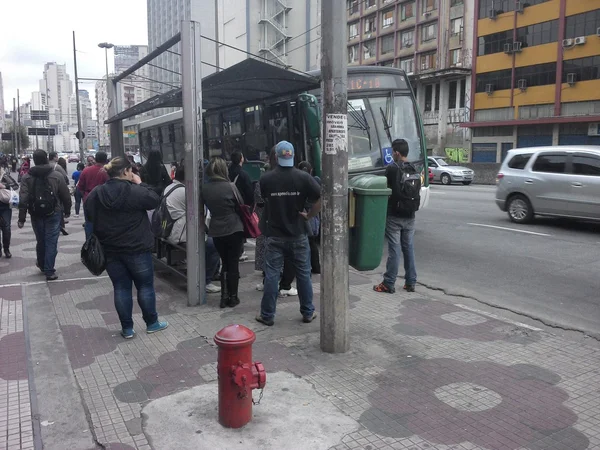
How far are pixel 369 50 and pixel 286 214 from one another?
56.5 m

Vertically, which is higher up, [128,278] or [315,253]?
[128,278]

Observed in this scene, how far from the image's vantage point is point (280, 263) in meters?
5.48

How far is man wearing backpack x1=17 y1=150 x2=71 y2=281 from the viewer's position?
24.8 feet

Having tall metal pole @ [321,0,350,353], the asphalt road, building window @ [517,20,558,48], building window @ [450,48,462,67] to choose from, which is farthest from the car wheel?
building window @ [450,48,462,67]

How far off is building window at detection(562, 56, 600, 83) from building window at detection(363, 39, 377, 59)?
2195cm

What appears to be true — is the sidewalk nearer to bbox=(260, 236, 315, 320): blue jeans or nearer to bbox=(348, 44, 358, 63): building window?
bbox=(260, 236, 315, 320): blue jeans

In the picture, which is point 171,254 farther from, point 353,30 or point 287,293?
point 353,30

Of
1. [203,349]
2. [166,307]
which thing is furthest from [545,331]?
[166,307]

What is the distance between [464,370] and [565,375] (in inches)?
31.2

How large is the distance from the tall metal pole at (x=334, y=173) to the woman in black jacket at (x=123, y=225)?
1684mm

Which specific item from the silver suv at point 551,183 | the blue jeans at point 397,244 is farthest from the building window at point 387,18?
the blue jeans at point 397,244

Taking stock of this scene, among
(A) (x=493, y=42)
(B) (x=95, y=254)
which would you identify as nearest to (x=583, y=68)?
(A) (x=493, y=42)

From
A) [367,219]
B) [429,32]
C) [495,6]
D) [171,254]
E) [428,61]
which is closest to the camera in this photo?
[367,219]

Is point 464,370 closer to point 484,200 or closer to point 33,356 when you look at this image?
point 33,356
